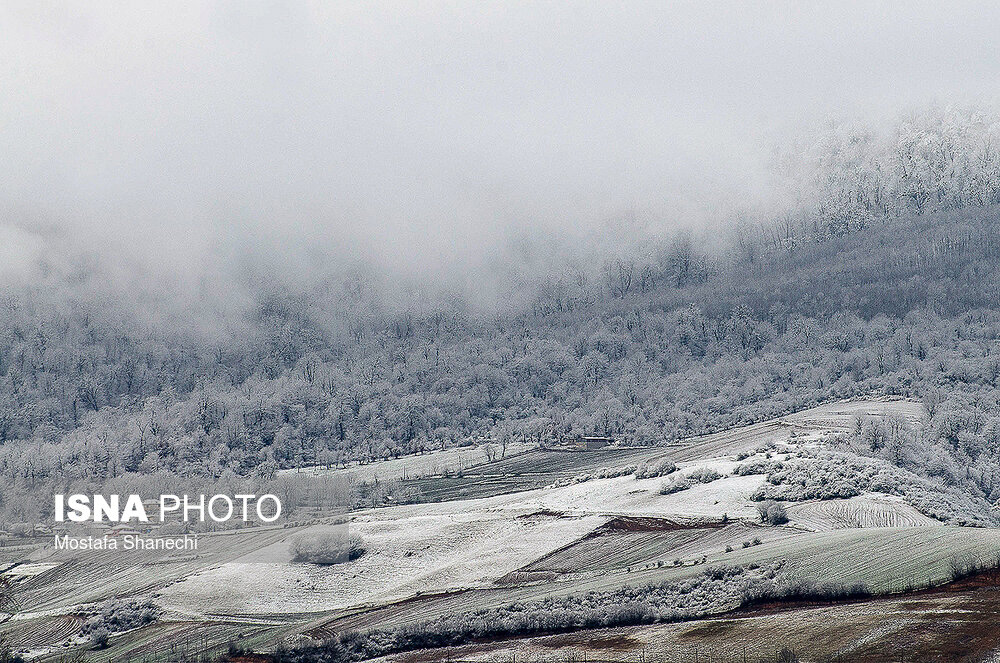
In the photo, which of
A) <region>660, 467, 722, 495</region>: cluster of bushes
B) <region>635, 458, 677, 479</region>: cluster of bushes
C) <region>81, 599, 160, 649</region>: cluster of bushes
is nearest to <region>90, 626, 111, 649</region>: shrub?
<region>81, 599, 160, 649</region>: cluster of bushes

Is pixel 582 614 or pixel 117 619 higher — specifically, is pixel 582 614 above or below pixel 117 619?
below

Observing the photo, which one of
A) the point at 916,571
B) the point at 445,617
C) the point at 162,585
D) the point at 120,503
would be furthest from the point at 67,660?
the point at 120,503

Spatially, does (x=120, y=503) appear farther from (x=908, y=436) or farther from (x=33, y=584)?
(x=908, y=436)

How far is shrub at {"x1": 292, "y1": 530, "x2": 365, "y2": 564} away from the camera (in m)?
114

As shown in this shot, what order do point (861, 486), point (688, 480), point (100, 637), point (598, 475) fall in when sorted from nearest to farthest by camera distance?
1. point (100, 637)
2. point (861, 486)
3. point (688, 480)
4. point (598, 475)

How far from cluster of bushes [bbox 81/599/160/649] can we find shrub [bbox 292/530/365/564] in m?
16.7

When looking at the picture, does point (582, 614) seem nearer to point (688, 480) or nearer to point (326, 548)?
point (326, 548)

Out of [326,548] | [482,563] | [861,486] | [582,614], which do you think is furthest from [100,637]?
[861,486]

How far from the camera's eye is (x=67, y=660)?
3509 inches

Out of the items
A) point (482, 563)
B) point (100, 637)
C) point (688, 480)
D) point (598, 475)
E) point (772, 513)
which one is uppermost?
point (598, 475)

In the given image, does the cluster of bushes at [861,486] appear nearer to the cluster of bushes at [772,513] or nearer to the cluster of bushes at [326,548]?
the cluster of bushes at [772,513]

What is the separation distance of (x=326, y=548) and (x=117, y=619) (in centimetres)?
2282

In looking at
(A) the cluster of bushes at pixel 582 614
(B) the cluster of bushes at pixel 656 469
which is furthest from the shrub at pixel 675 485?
(A) the cluster of bushes at pixel 582 614

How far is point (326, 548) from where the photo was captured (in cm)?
11500
